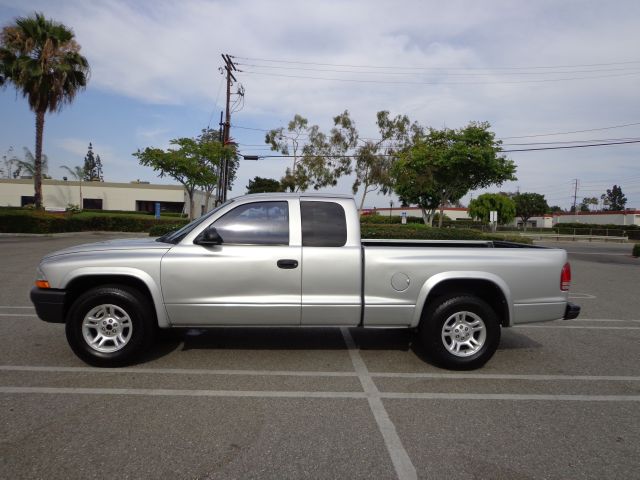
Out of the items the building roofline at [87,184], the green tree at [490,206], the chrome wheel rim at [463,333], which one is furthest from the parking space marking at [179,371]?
the green tree at [490,206]

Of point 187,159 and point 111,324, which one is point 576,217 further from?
point 111,324

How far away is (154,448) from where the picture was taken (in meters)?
3.16

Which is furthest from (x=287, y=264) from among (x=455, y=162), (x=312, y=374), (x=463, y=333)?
(x=455, y=162)

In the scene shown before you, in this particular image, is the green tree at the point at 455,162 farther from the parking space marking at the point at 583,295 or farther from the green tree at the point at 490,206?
the green tree at the point at 490,206

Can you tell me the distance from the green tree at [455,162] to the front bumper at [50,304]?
26.2 m

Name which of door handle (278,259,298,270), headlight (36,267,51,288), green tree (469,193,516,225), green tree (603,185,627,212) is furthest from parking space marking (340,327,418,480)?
green tree (603,185,627,212)

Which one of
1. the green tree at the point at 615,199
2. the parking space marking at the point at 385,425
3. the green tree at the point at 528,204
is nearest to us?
the parking space marking at the point at 385,425

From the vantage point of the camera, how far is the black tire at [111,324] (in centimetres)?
461

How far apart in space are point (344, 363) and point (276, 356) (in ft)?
2.57

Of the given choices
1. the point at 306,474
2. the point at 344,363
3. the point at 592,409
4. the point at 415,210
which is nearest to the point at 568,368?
the point at 592,409

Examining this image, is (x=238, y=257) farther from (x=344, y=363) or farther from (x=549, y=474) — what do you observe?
(x=549, y=474)

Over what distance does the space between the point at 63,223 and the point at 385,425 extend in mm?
27268

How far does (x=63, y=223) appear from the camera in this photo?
85.8 ft

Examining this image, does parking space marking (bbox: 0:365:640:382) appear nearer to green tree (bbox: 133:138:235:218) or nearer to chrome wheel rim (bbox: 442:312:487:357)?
chrome wheel rim (bbox: 442:312:487:357)
